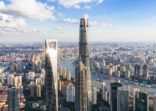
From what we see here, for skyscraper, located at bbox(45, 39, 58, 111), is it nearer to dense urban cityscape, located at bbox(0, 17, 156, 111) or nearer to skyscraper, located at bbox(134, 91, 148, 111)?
dense urban cityscape, located at bbox(0, 17, 156, 111)

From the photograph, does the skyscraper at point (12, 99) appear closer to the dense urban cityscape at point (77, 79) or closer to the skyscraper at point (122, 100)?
the dense urban cityscape at point (77, 79)

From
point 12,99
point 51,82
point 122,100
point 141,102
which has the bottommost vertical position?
point 141,102

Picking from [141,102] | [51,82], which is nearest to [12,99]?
[51,82]

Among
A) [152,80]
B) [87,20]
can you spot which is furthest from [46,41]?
[152,80]

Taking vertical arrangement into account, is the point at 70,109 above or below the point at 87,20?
below

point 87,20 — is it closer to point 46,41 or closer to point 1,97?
point 46,41

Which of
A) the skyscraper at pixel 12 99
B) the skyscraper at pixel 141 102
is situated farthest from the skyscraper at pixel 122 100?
the skyscraper at pixel 12 99

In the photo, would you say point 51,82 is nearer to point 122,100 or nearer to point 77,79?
point 77,79

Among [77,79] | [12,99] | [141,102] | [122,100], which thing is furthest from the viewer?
[141,102]
